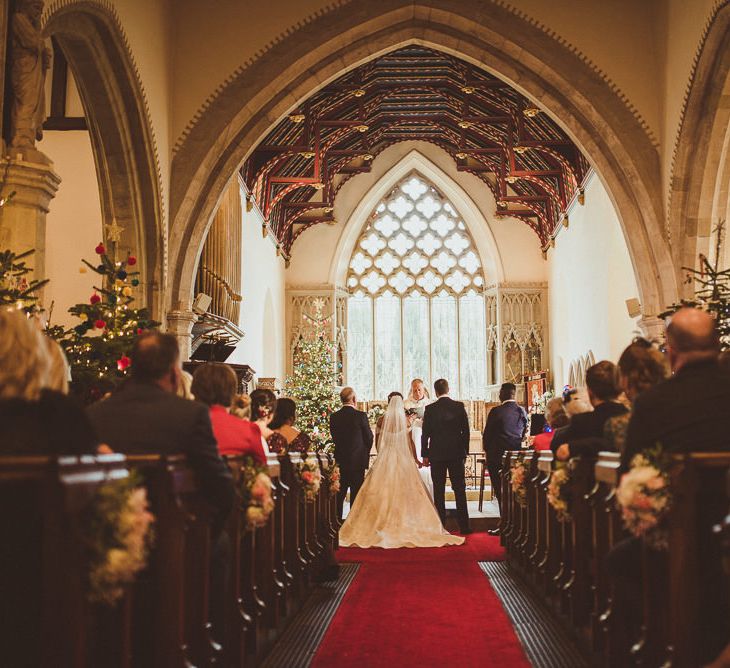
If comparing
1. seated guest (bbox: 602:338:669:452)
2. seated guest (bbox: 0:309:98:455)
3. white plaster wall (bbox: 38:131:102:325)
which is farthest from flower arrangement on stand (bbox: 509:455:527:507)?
white plaster wall (bbox: 38:131:102:325)

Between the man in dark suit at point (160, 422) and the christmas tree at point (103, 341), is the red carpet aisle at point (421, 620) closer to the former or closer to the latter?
the man in dark suit at point (160, 422)

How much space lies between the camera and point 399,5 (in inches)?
407

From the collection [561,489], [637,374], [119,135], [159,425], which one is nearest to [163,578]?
[159,425]

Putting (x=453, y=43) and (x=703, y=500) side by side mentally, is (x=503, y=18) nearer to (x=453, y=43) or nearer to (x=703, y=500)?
(x=453, y=43)

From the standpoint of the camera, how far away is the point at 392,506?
29.0 ft

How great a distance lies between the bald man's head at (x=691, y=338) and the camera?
2.88 m

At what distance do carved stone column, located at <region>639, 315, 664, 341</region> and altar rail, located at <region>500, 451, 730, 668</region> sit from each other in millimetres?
5311

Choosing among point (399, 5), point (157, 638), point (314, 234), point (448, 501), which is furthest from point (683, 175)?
point (314, 234)

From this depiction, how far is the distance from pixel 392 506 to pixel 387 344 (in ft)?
35.2

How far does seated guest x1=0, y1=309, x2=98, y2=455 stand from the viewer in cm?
230

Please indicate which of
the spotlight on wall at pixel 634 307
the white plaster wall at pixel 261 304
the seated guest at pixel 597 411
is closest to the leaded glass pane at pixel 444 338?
the white plaster wall at pixel 261 304

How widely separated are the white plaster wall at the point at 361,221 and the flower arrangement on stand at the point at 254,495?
50.6 ft

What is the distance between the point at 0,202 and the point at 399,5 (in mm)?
6534

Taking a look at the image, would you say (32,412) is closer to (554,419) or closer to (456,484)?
(554,419)
